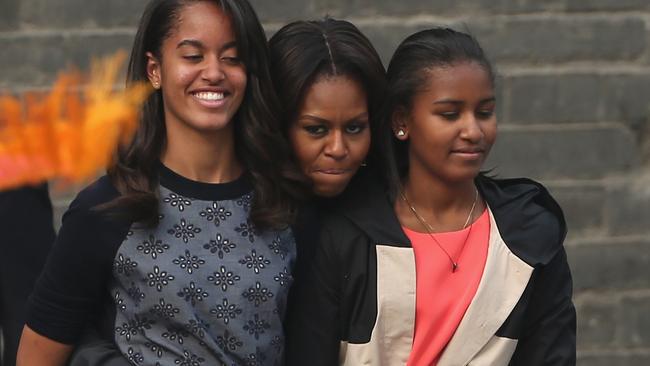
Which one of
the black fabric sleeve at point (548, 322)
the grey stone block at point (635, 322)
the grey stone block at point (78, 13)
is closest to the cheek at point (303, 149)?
the black fabric sleeve at point (548, 322)

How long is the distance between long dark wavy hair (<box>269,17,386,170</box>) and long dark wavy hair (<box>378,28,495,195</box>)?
1.4 inches

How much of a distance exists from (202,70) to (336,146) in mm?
332

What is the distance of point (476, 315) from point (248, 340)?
1.65 feet

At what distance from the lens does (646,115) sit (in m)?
5.01

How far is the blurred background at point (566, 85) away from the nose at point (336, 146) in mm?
1886

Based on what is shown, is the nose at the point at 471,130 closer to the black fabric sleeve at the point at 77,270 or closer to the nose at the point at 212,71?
the nose at the point at 212,71

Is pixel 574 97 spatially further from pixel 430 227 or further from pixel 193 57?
pixel 193 57

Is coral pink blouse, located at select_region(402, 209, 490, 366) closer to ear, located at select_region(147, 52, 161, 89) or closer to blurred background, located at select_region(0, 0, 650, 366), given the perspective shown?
ear, located at select_region(147, 52, 161, 89)

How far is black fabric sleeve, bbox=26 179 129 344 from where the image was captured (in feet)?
9.51

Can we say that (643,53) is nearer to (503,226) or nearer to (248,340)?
(503,226)

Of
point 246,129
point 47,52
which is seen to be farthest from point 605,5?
point 246,129

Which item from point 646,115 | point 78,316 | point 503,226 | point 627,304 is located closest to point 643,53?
point 646,115

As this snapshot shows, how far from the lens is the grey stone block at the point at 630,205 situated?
501cm

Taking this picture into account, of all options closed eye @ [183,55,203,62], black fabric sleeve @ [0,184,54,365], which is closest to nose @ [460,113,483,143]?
closed eye @ [183,55,203,62]
